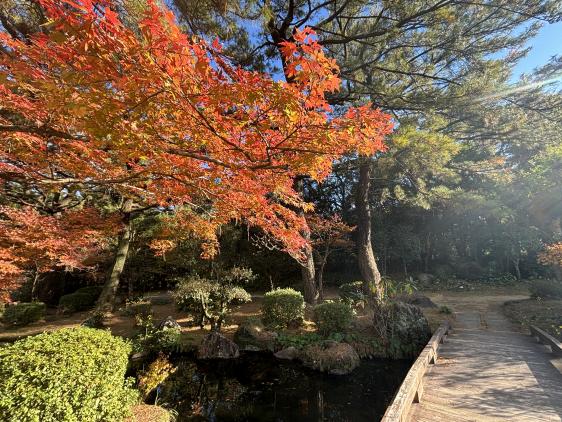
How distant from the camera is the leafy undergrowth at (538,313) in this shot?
8.76m

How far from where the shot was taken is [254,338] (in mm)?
8648

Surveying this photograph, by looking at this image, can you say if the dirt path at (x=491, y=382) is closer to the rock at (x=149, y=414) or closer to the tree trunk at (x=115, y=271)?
the rock at (x=149, y=414)

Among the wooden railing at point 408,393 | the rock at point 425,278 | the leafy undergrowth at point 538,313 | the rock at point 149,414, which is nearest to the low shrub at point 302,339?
the wooden railing at point 408,393

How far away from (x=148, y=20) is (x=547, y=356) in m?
8.39

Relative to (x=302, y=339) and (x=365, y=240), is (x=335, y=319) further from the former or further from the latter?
A: (x=365, y=240)

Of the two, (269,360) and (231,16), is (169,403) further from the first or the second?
(231,16)

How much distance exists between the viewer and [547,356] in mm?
5836

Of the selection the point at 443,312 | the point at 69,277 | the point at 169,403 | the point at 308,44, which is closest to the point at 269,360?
the point at 169,403

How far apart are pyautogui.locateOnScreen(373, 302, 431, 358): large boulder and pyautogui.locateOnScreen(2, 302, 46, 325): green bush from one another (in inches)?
543

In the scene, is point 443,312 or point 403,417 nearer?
point 403,417

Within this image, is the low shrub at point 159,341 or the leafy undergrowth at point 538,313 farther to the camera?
the leafy undergrowth at point 538,313

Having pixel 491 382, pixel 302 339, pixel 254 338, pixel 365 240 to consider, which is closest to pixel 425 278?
pixel 365 240

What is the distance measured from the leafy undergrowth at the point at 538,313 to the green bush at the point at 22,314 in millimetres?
18023

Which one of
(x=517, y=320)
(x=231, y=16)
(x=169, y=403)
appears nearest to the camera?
(x=169, y=403)
